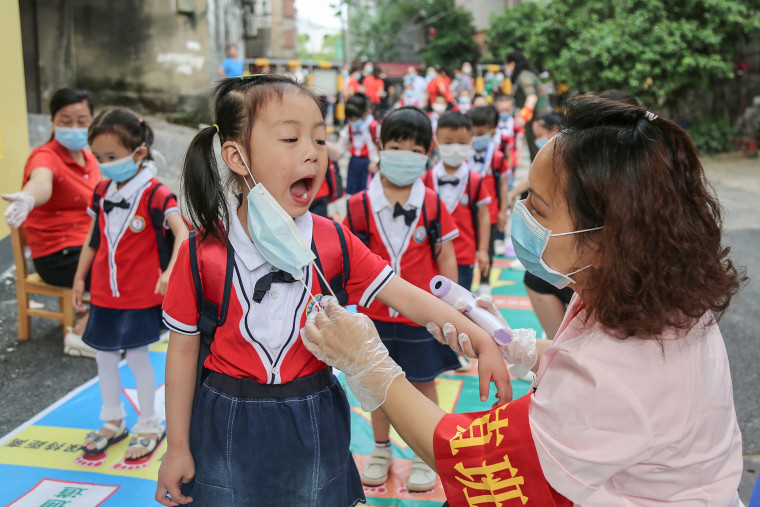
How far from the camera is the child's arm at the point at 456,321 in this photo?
160 cm

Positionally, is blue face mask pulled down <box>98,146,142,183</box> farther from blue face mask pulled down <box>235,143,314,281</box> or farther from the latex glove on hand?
the latex glove on hand

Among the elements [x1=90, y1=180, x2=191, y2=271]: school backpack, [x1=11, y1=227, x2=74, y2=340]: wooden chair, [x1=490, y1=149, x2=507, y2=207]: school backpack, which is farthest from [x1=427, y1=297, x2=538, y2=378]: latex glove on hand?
[x1=490, y1=149, x2=507, y2=207]: school backpack

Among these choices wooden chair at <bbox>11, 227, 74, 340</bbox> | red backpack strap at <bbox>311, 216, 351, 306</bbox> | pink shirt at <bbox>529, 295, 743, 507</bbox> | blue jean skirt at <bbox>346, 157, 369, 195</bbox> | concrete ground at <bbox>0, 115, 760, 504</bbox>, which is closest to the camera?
pink shirt at <bbox>529, 295, 743, 507</bbox>

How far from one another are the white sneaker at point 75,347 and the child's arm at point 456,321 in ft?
9.89

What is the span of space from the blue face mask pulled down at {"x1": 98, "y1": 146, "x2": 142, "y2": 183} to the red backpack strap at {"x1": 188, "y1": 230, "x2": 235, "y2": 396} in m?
1.50

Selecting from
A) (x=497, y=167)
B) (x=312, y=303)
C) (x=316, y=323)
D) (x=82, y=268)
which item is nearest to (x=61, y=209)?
(x=82, y=268)

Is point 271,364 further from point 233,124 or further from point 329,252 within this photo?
point 233,124

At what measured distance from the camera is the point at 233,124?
170 centimetres

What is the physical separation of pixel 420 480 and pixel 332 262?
4.74 ft

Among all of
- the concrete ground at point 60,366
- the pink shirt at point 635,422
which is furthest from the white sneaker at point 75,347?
the pink shirt at point 635,422

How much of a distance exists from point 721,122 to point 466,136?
11485 millimetres

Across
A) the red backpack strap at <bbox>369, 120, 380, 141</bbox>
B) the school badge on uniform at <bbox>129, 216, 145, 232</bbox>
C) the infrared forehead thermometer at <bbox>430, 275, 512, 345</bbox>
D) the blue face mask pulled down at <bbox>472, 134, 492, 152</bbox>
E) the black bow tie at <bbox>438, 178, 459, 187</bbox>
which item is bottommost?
the infrared forehead thermometer at <bbox>430, 275, 512, 345</bbox>

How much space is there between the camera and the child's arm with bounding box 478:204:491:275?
4.07 meters

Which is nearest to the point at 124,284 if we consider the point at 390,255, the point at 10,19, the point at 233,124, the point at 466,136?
the point at 390,255
